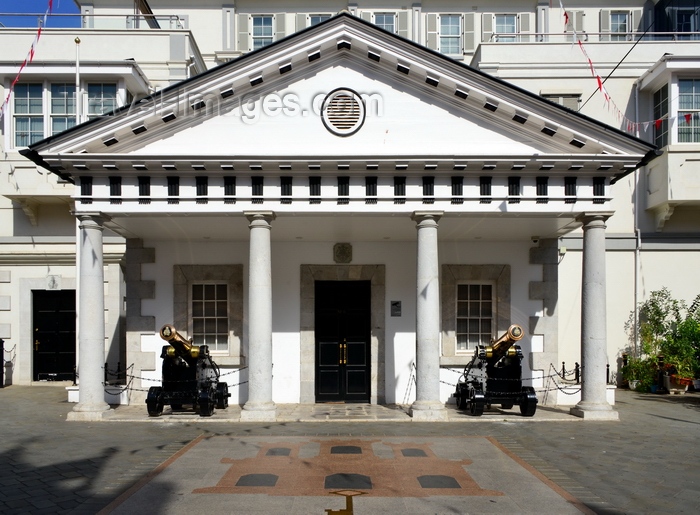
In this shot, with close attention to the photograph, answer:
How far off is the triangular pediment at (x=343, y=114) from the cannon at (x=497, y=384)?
12.4 ft

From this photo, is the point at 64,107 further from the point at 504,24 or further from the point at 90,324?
the point at 504,24

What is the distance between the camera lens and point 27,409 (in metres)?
13.9

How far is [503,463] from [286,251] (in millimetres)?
7564

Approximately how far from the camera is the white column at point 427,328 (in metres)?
12.1

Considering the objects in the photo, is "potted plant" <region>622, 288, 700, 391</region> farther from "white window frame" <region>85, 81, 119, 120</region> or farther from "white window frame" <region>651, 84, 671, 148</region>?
"white window frame" <region>85, 81, 119, 120</region>

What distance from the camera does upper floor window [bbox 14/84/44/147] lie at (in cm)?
1762

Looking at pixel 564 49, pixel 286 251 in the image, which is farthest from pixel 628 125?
pixel 286 251

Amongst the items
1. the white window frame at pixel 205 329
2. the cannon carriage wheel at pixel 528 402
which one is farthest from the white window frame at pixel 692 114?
the white window frame at pixel 205 329

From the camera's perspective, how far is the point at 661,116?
59.6 feet

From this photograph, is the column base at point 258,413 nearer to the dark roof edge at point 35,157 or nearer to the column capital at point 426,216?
the column capital at point 426,216

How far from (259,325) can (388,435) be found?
10.8 ft

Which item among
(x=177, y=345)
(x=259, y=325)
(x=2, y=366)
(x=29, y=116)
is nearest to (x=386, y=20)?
Result: (x=29, y=116)

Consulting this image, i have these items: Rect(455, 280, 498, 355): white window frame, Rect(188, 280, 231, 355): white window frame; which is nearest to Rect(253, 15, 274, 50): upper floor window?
Rect(188, 280, 231, 355): white window frame

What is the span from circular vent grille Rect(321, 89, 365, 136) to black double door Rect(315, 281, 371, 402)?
13.7 feet
